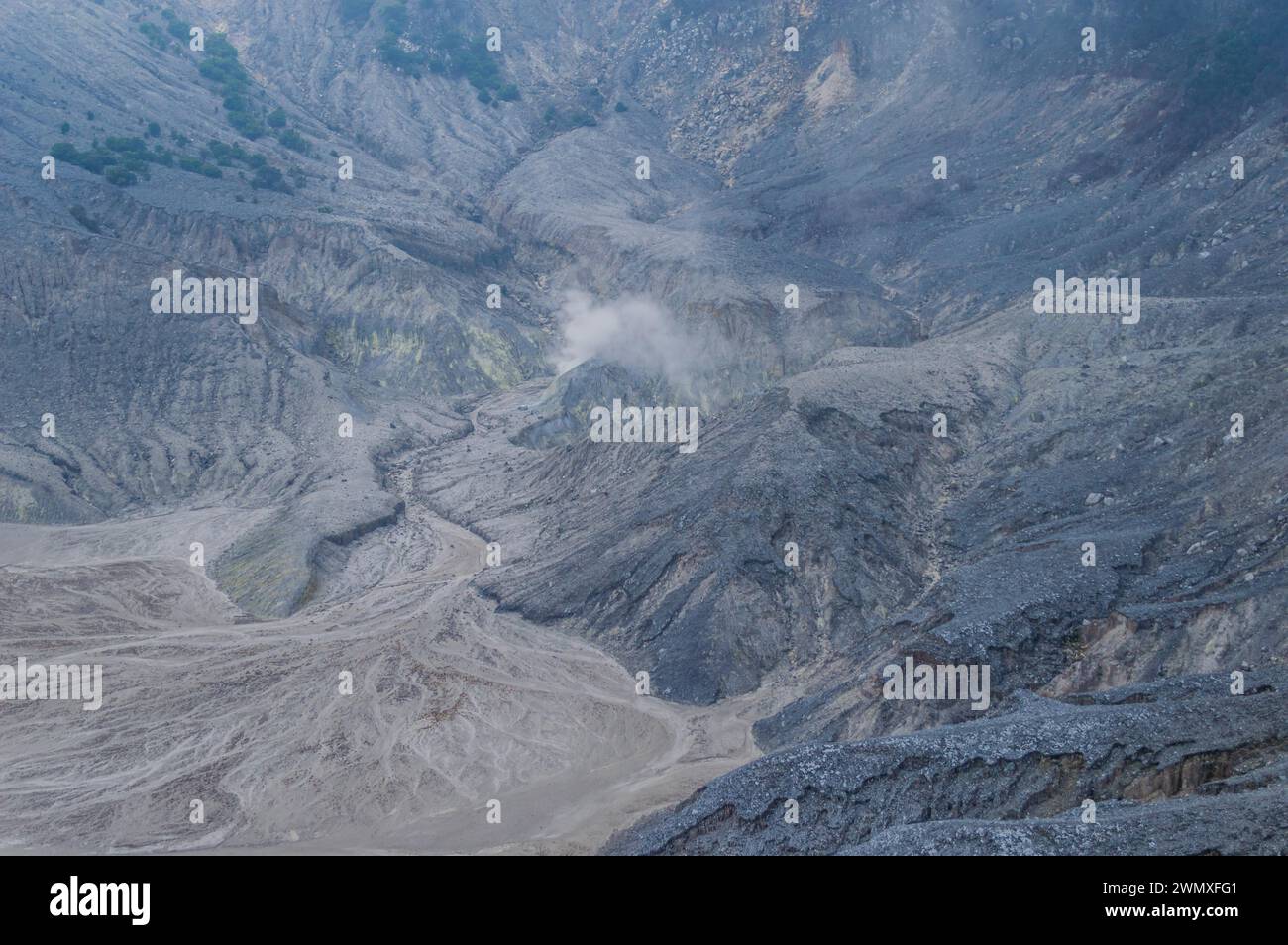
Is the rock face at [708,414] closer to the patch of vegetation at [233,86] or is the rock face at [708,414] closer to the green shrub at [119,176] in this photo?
the green shrub at [119,176]

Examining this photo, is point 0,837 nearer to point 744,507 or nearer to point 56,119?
point 744,507

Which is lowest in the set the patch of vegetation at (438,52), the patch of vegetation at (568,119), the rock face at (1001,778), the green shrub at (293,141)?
the rock face at (1001,778)

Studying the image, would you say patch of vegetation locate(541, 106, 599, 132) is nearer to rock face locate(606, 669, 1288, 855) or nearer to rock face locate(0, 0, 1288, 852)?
rock face locate(0, 0, 1288, 852)

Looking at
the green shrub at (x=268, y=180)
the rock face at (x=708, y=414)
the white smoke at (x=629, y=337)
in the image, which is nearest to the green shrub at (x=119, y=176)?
the rock face at (x=708, y=414)

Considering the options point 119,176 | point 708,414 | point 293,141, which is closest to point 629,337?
point 708,414

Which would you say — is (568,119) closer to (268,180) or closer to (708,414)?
(268,180)
